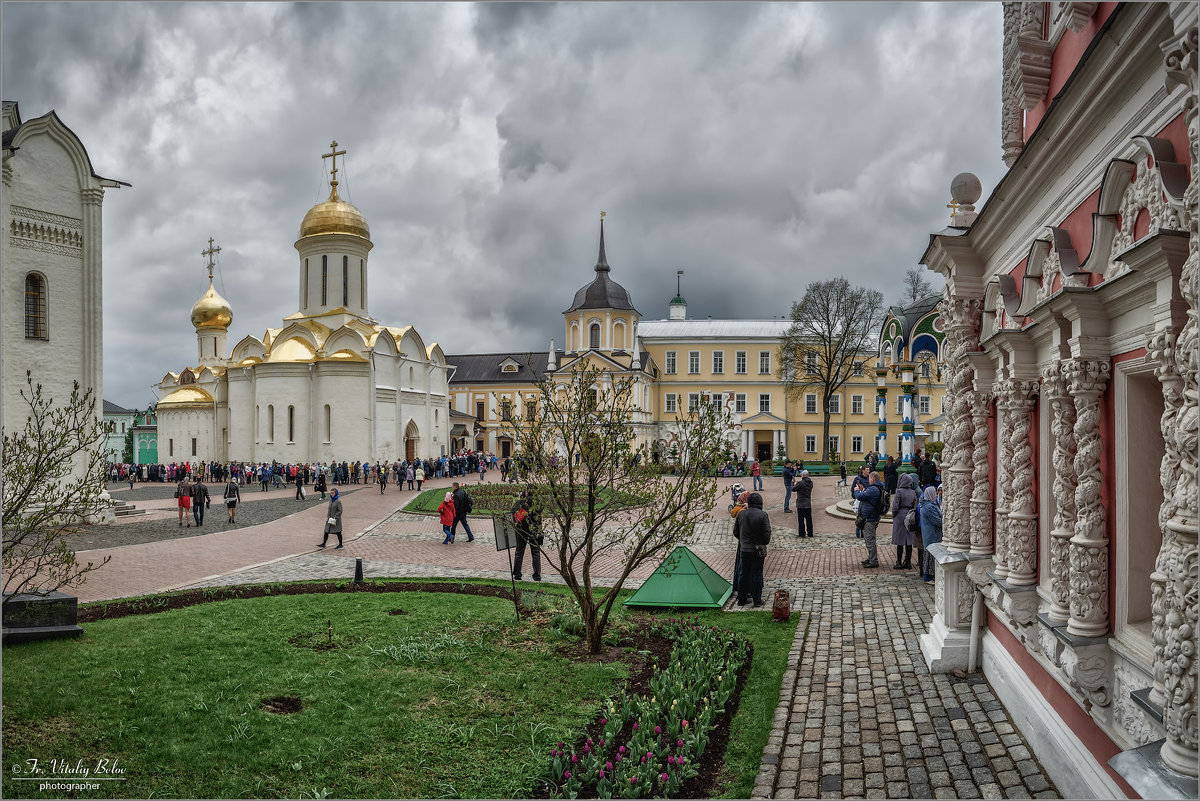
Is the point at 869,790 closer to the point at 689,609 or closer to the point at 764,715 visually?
the point at 764,715

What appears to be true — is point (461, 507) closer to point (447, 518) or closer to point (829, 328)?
point (447, 518)

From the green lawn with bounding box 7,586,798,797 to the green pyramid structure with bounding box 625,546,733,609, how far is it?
0.97 meters

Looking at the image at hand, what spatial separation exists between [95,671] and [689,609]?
7.08m

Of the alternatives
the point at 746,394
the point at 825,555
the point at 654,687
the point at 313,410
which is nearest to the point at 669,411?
the point at 746,394

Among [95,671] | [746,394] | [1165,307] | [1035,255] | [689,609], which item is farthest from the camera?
[746,394]

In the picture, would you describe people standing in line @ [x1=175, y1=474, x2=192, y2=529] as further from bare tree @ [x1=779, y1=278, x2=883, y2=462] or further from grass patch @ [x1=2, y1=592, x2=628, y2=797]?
bare tree @ [x1=779, y1=278, x2=883, y2=462]

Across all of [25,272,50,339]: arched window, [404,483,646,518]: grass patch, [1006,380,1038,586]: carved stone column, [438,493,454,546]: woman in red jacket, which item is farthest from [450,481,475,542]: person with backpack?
[1006,380,1038,586]: carved stone column

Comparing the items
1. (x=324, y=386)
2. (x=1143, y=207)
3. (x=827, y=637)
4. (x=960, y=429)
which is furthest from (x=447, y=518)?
(x=324, y=386)

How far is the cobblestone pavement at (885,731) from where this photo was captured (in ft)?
17.0

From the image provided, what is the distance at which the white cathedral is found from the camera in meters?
40.9

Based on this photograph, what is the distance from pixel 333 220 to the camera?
43.5 m

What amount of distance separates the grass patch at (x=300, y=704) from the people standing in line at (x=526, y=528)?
3.94ft

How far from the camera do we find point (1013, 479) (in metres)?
6.30

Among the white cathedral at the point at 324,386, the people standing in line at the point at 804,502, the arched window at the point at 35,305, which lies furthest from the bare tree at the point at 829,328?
the arched window at the point at 35,305
